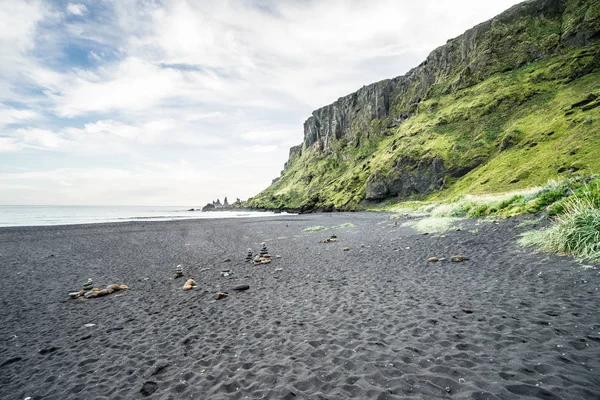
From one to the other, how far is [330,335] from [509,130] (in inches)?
3477

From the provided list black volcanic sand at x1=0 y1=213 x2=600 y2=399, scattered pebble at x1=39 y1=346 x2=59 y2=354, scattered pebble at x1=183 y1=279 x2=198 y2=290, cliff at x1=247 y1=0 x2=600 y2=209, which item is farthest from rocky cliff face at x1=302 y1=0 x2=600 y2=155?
scattered pebble at x1=39 y1=346 x2=59 y2=354

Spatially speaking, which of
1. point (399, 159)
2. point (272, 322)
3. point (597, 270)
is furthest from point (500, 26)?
point (272, 322)

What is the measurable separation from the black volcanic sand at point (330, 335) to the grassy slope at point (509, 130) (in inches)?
1641

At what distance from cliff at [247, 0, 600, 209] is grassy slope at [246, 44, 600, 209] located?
0.29 meters

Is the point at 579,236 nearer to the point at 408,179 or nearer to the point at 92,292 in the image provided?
the point at 92,292

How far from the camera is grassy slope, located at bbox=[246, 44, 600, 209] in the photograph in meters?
49.8

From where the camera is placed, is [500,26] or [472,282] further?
[500,26]

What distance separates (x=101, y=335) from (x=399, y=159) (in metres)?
101

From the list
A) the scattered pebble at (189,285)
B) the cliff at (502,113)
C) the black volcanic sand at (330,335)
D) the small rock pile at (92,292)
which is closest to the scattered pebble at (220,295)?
the black volcanic sand at (330,335)

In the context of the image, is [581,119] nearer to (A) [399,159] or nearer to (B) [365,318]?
(A) [399,159]

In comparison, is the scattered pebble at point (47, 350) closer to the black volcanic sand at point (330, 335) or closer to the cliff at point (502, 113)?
the black volcanic sand at point (330, 335)

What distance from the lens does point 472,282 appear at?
988 centimetres

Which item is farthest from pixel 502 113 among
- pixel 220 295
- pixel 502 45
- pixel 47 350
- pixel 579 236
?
pixel 47 350

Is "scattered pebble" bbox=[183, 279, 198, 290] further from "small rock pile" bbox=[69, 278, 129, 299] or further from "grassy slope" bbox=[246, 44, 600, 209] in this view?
"grassy slope" bbox=[246, 44, 600, 209]
